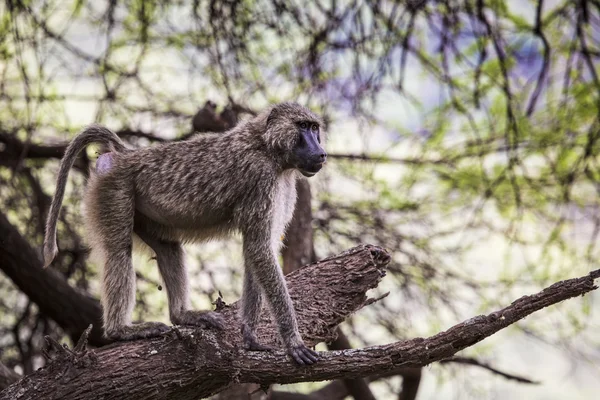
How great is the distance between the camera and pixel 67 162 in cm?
432

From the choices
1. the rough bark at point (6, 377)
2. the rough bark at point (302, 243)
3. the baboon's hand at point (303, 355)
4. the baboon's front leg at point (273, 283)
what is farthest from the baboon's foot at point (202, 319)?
the rough bark at point (302, 243)

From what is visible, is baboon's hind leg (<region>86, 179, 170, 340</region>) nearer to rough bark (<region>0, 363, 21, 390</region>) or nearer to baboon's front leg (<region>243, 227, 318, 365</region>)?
baboon's front leg (<region>243, 227, 318, 365</region>)

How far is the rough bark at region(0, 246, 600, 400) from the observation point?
3.47 meters

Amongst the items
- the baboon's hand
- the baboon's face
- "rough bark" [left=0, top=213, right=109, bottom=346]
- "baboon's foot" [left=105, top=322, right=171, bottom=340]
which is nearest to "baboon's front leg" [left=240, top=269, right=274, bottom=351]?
the baboon's hand

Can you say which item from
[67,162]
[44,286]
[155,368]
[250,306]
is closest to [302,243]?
[250,306]

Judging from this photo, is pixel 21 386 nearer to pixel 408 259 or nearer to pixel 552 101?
pixel 408 259

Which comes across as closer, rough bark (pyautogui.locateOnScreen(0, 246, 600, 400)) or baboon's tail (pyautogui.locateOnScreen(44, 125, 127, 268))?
rough bark (pyautogui.locateOnScreen(0, 246, 600, 400))

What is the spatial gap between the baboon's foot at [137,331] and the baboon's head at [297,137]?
112 centimetres

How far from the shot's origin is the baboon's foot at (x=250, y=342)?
155 inches

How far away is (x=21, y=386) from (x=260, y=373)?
1.15 metres

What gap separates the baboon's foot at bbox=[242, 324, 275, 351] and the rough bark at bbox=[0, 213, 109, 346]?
190 cm

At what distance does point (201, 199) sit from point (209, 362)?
0.91 m

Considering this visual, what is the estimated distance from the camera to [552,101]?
23.2 feet

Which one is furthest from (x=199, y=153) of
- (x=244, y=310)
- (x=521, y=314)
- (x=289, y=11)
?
(x=289, y=11)
